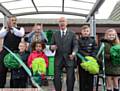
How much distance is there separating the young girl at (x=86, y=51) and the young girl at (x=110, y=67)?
300 mm

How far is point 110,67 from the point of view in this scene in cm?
664

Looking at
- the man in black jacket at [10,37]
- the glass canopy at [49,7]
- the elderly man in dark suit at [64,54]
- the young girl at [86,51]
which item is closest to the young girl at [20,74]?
the man in black jacket at [10,37]

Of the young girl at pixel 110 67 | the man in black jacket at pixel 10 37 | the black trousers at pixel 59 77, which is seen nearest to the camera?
the black trousers at pixel 59 77

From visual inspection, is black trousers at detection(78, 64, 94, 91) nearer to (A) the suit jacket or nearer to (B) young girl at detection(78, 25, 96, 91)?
(B) young girl at detection(78, 25, 96, 91)

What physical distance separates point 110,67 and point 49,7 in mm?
5562

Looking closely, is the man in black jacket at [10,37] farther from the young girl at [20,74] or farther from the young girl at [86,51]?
the young girl at [86,51]

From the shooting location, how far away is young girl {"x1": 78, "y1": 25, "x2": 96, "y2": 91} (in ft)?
22.3

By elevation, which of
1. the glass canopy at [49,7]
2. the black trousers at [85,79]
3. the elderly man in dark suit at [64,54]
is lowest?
the black trousers at [85,79]

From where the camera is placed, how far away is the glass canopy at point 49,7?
1070cm

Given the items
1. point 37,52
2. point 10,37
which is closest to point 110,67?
point 37,52

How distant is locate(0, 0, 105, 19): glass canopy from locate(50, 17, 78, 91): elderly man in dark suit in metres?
3.64

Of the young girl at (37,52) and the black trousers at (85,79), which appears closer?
the young girl at (37,52)

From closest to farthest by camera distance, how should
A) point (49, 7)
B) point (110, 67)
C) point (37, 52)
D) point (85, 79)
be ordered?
point (110, 67), point (37, 52), point (85, 79), point (49, 7)

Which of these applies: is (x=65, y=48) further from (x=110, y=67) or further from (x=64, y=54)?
(x=110, y=67)
